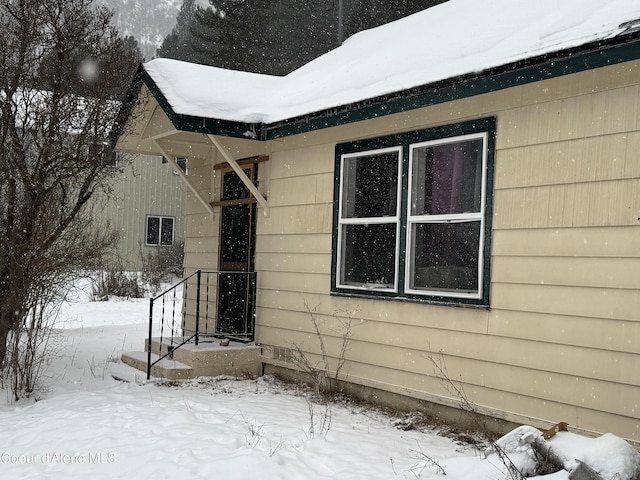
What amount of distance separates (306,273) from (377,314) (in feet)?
3.93

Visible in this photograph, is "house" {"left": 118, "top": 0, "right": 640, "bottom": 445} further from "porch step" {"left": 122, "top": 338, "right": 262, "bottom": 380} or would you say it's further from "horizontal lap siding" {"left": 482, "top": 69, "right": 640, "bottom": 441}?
"porch step" {"left": 122, "top": 338, "right": 262, "bottom": 380}

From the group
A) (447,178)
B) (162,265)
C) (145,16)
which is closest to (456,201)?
(447,178)

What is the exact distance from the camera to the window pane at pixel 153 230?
24.5 metres

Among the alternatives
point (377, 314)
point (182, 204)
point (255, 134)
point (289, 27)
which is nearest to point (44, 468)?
point (377, 314)

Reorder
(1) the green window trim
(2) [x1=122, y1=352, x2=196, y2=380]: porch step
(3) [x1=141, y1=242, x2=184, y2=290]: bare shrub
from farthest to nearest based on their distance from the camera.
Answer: (3) [x1=141, y1=242, x2=184, y2=290]: bare shrub < (2) [x1=122, y1=352, x2=196, y2=380]: porch step < (1) the green window trim

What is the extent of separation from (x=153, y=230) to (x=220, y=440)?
20.7 meters

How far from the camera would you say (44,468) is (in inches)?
176

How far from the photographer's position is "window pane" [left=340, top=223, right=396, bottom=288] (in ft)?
20.9

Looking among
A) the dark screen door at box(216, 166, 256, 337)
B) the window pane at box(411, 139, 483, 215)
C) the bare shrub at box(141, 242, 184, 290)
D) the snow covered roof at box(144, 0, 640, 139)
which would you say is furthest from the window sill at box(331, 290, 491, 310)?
the bare shrub at box(141, 242, 184, 290)

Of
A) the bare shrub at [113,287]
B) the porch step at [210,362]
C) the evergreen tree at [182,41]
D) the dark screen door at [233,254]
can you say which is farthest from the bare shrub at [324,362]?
the evergreen tree at [182,41]

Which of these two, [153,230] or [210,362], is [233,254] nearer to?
[210,362]

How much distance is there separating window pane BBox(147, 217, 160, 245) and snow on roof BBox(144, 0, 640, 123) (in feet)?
55.3

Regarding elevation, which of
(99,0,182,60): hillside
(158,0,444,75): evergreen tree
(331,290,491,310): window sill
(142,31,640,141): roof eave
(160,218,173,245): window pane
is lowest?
(331,290,491,310): window sill

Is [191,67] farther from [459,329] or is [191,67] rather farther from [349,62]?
[459,329]
